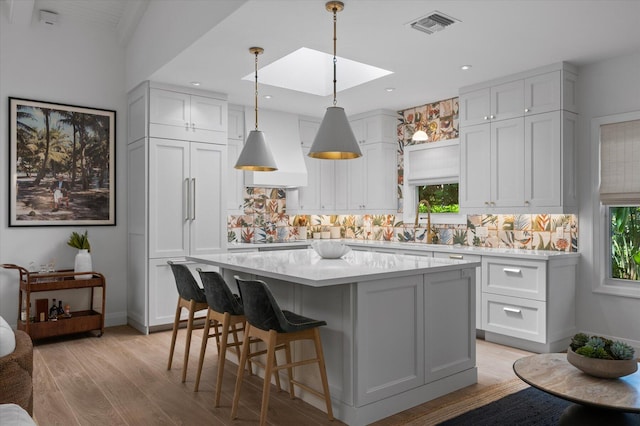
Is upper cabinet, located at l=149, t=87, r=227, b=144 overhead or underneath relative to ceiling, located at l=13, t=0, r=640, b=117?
underneath

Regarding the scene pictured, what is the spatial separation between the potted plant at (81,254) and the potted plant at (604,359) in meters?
4.48

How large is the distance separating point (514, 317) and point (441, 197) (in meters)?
2.00

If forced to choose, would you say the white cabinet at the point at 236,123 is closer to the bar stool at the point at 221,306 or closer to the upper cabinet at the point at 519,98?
the upper cabinet at the point at 519,98

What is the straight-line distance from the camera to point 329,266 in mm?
3182

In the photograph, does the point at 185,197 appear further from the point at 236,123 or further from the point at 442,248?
the point at 442,248

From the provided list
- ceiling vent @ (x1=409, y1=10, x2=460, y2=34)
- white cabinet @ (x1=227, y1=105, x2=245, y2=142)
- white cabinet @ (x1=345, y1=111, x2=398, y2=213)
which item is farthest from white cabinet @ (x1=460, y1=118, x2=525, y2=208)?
white cabinet @ (x1=227, y1=105, x2=245, y2=142)

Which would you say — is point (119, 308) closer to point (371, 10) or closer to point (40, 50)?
point (40, 50)

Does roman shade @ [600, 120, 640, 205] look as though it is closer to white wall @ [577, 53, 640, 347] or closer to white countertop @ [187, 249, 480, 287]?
white wall @ [577, 53, 640, 347]

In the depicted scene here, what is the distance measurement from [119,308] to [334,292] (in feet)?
11.5

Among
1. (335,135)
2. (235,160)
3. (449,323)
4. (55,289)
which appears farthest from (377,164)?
(55,289)

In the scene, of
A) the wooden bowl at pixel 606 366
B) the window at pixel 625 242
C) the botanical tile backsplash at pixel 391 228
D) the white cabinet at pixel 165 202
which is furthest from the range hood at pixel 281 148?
the wooden bowl at pixel 606 366

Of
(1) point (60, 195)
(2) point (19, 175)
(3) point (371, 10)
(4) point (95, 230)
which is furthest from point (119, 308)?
(3) point (371, 10)

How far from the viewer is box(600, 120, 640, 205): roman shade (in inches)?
162

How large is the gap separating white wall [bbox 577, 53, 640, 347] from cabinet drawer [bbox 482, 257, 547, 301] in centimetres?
61
